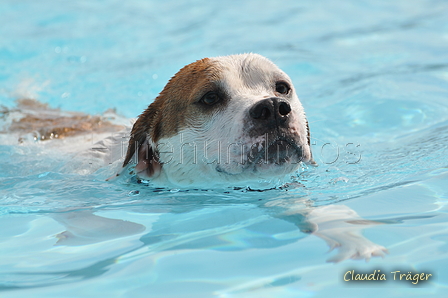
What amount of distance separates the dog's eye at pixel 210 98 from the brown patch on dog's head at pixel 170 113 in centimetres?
4

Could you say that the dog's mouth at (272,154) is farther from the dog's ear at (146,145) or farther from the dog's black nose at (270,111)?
the dog's ear at (146,145)

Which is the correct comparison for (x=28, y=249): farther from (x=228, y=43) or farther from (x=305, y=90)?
(x=228, y=43)

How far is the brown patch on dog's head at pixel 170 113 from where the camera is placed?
417 cm

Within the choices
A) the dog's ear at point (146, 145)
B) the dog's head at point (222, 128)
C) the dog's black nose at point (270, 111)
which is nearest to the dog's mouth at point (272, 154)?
the dog's head at point (222, 128)

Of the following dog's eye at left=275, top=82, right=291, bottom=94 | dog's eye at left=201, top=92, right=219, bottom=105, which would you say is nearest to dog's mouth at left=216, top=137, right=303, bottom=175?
dog's eye at left=201, top=92, right=219, bottom=105

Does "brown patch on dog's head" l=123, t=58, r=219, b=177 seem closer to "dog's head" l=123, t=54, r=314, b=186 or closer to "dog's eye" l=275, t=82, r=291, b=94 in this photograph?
"dog's head" l=123, t=54, r=314, b=186

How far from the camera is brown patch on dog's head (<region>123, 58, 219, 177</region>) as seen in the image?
4168 millimetres

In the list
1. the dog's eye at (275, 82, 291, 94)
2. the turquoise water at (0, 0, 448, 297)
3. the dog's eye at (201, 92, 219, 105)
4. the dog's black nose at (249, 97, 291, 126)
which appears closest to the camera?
the turquoise water at (0, 0, 448, 297)

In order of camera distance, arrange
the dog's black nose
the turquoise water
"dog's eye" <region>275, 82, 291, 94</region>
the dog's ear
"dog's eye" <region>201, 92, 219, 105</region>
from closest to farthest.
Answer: the turquoise water
the dog's black nose
"dog's eye" <region>201, 92, 219, 105</region>
"dog's eye" <region>275, 82, 291, 94</region>
the dog's ear

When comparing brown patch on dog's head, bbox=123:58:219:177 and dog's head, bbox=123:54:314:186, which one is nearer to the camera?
dog's head, bbox=123:54:314:186

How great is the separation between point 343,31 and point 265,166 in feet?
24.9

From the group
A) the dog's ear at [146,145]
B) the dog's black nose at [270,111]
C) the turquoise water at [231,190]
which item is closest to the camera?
the turquoise water at [231,190]

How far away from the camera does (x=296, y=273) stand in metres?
2.83

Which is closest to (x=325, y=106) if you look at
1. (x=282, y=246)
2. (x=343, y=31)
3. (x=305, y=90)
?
Answer: (x=305, y=90)
